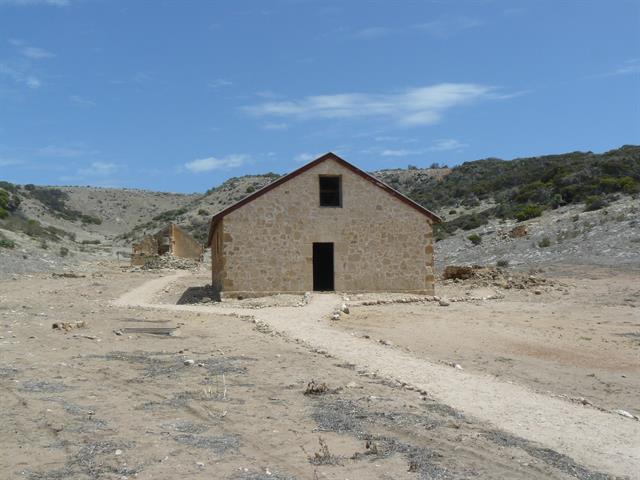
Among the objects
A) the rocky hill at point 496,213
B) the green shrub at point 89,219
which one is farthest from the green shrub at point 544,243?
the green shrub at point 89,219

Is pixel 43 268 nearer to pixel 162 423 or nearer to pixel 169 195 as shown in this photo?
pixel 162 423

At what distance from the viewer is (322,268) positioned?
26484 mm

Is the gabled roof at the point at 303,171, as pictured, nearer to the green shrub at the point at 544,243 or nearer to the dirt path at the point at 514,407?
the dirt path at the point at 514,407

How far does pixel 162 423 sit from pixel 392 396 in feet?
9.39

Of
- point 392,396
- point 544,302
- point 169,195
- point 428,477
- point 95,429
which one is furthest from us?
point 169,195

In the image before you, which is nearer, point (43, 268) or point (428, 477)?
point (428, 477)

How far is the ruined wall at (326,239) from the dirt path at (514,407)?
860cm

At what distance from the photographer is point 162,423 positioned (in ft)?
24.3

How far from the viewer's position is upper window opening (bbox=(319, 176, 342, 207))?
78.9 feet

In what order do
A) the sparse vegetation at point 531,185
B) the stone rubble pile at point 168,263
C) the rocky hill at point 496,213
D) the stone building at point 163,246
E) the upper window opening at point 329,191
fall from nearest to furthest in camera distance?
the upper window opening at point 329,191 → the rocky hill at point 496,213 → the stone rubble pile at point 168,263 → the stone building at point 163,246 → the sparse vegetation at point 531,185

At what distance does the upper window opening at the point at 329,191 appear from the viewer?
2406 centimetres

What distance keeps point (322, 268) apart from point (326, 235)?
3.34m

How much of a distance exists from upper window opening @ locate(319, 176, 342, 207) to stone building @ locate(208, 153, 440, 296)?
1.3 inches

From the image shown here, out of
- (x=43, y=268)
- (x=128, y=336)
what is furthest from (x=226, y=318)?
(x=43, y=268)
